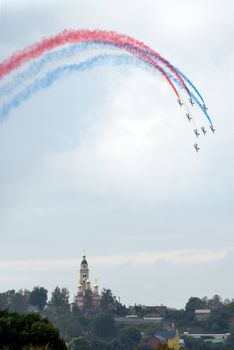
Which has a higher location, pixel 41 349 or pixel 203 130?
pixel 203 130

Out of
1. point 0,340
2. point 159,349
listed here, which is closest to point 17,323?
point 0,340

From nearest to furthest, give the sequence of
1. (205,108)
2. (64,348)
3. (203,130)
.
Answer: (205,108) < (203,130) < (64,348)

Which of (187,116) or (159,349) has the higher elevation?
(187,116)

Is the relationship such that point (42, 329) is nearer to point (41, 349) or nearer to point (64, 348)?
point (64, 348)

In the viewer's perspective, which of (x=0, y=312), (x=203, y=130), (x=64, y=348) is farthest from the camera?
(x=0, y=312)

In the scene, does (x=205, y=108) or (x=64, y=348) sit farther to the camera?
(x=64, y=348)

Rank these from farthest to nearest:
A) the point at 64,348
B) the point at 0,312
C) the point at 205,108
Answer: the point at 0,312, the point at 64,348, the point at 205,108

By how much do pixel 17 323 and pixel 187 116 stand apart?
121ft

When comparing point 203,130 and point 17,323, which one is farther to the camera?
point 17,323

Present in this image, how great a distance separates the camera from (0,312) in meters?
138

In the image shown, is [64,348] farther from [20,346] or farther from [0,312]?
[0,312]

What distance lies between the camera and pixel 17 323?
127500 mm

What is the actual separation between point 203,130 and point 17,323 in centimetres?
3344

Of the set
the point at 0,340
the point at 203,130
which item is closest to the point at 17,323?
the point at 0,340
